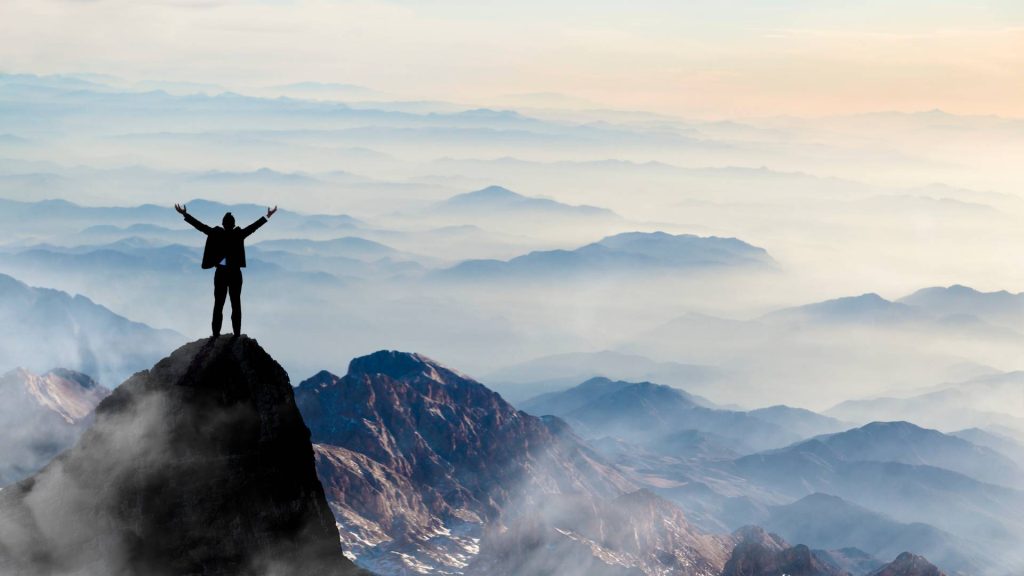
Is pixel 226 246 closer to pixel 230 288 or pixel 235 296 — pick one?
pixel 230 288

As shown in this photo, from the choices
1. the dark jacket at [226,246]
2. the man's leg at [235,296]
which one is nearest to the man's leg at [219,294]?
the man's leg at [235,296]

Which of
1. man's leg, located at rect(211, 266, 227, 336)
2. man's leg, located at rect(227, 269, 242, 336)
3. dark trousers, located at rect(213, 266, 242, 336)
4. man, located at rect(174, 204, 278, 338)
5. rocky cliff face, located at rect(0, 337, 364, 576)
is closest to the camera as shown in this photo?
rocky cliff face, located at rect(0, 337, 364, 576)

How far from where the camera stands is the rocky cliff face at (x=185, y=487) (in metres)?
34.5

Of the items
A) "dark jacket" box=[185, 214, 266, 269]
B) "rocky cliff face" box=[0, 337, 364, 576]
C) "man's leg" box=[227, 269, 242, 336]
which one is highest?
"dark jacket" box=[185, 214, 266, 269]

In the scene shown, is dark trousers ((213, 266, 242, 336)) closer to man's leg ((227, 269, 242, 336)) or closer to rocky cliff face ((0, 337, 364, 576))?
man's leg ((227, 269, 242, 336))

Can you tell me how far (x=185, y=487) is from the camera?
3475cm

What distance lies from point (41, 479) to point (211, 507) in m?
4.93

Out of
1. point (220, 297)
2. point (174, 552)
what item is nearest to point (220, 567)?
point (174, 552)

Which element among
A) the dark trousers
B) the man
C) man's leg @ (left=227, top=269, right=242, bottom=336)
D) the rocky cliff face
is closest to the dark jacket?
the man

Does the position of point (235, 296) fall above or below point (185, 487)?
above

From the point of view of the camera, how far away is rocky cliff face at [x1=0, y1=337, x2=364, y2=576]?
3453 centimetres

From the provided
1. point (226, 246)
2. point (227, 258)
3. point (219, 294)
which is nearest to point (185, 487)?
point (219, 294)

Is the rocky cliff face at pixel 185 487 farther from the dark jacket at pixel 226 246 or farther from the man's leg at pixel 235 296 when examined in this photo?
the dark jacket at pixel 226 246

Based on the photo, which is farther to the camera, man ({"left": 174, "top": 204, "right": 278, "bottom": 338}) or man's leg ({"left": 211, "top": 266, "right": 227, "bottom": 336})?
man ({"left": 174, "top": 204, "right": 278, "bottom": 338})
